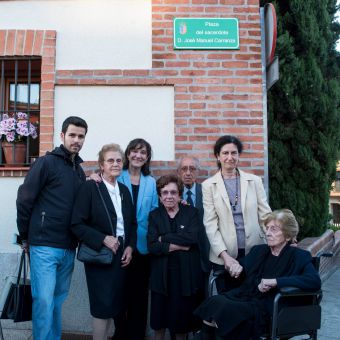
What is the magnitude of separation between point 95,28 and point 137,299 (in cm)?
281

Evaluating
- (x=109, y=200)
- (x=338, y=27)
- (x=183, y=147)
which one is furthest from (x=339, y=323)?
(x=338, y=27)

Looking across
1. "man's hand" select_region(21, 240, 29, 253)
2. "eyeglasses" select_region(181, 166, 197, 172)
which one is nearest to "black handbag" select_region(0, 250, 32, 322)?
"man's hand" select_region(21, 240, 29, 253)

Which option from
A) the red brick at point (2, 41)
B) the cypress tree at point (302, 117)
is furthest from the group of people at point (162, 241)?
the cypress tree at point (302, 117)

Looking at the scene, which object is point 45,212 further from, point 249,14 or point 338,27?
point 338,27

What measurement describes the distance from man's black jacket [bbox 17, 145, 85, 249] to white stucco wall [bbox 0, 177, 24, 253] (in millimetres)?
1288

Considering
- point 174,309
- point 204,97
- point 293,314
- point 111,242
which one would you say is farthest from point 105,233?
point 204,97

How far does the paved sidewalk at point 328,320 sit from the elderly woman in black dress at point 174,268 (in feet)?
4.25

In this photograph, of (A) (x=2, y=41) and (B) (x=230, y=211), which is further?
(A) (x=2, y=41)

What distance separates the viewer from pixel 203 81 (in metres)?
4.57

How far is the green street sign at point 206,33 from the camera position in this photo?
457 centimetres

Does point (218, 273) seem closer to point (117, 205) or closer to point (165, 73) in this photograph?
point (117, 205)

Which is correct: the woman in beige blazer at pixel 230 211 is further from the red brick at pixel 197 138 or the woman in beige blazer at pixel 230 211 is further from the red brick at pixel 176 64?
the red brick at pixel 176 64

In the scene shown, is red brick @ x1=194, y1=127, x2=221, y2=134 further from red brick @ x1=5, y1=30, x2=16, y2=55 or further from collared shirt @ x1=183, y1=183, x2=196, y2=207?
red brick @ x1=5, y1=30, x2=16, y2=55

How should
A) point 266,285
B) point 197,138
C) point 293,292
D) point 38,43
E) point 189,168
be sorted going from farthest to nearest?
point 38,43, point 197,138, point 189,168, point 266,285, point 293,292
